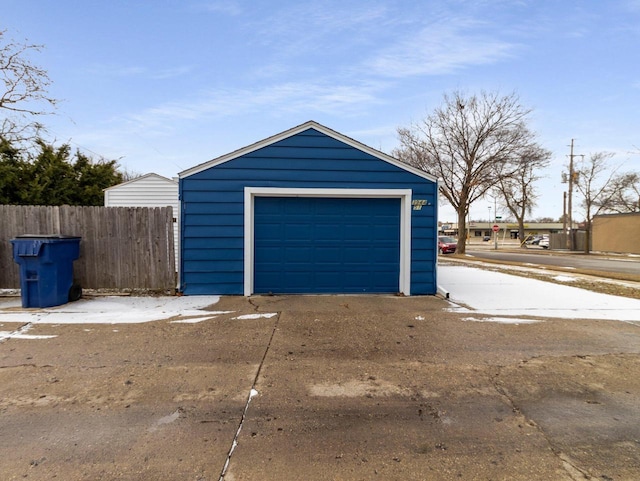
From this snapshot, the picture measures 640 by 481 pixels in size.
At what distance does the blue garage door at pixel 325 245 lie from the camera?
24.2 feet

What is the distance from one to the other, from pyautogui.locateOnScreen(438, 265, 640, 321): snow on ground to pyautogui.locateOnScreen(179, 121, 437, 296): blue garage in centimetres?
113

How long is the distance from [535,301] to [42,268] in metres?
8.88

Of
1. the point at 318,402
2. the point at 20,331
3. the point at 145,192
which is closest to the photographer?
the point at 318,402

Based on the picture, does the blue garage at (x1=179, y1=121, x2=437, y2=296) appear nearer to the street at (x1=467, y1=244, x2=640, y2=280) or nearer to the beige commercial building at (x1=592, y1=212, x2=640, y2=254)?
the street at (x1=467, y1=244, x2=640, y2=280)

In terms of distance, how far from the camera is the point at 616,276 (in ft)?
38.2

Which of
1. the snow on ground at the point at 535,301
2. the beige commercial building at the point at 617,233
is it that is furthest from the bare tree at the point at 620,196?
the snow on ground at the point at 535,301

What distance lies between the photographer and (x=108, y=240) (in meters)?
7.15

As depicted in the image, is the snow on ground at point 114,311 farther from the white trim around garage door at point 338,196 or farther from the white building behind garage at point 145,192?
the white building behind garage at point 145,192

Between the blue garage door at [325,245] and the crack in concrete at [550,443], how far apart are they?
13.4ft

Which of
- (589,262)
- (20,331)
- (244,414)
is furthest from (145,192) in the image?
(589,262)

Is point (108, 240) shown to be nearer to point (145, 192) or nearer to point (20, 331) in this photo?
point (20, 331)

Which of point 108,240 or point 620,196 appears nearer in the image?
point 108,240

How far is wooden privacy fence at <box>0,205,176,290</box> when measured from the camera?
6.99 meters

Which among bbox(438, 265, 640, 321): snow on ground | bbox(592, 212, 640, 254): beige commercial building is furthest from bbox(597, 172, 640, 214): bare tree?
bbox(438, 265, 640, 321): snow on ground
